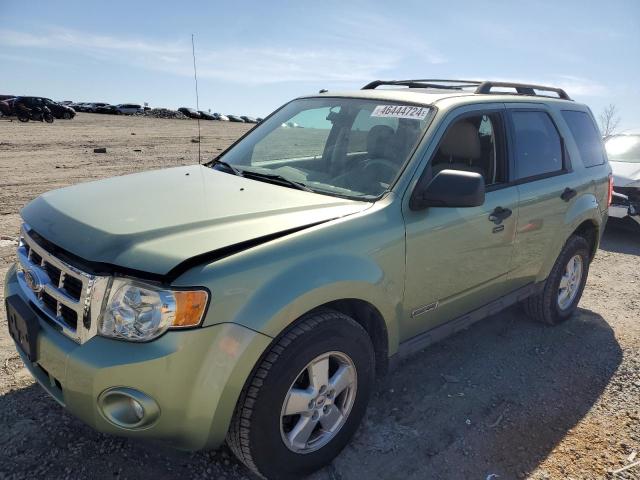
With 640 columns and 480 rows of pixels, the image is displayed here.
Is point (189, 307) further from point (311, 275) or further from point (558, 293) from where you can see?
point (558, 293)

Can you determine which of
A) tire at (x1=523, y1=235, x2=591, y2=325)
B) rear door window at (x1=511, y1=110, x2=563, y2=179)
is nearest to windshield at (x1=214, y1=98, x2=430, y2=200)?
rear door window at (x1=511, y1=110, x2=563, y2=179)

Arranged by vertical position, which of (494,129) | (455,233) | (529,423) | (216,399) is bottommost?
(529,423)

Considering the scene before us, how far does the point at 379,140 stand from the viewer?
3154 millimetres

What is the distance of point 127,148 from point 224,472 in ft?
53.1

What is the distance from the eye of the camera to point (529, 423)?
3.08 meters

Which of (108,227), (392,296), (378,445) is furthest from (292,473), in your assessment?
(108,227)

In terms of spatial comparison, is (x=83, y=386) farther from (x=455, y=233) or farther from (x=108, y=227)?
(x=455, y=233)

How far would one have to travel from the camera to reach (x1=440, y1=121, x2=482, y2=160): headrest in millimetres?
3139

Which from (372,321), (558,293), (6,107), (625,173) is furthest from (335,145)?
(6,107)

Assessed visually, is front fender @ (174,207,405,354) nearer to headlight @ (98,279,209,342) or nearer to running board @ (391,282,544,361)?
headlight @ (98,279,209,342)

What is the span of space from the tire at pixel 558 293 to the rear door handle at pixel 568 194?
17.1 inches

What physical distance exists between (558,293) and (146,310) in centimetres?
357

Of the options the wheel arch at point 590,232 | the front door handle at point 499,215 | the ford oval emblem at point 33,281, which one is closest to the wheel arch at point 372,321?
the front door handle at point 499,215

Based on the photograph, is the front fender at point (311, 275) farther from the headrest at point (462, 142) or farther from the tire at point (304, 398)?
the headrest at point (462, 142)
